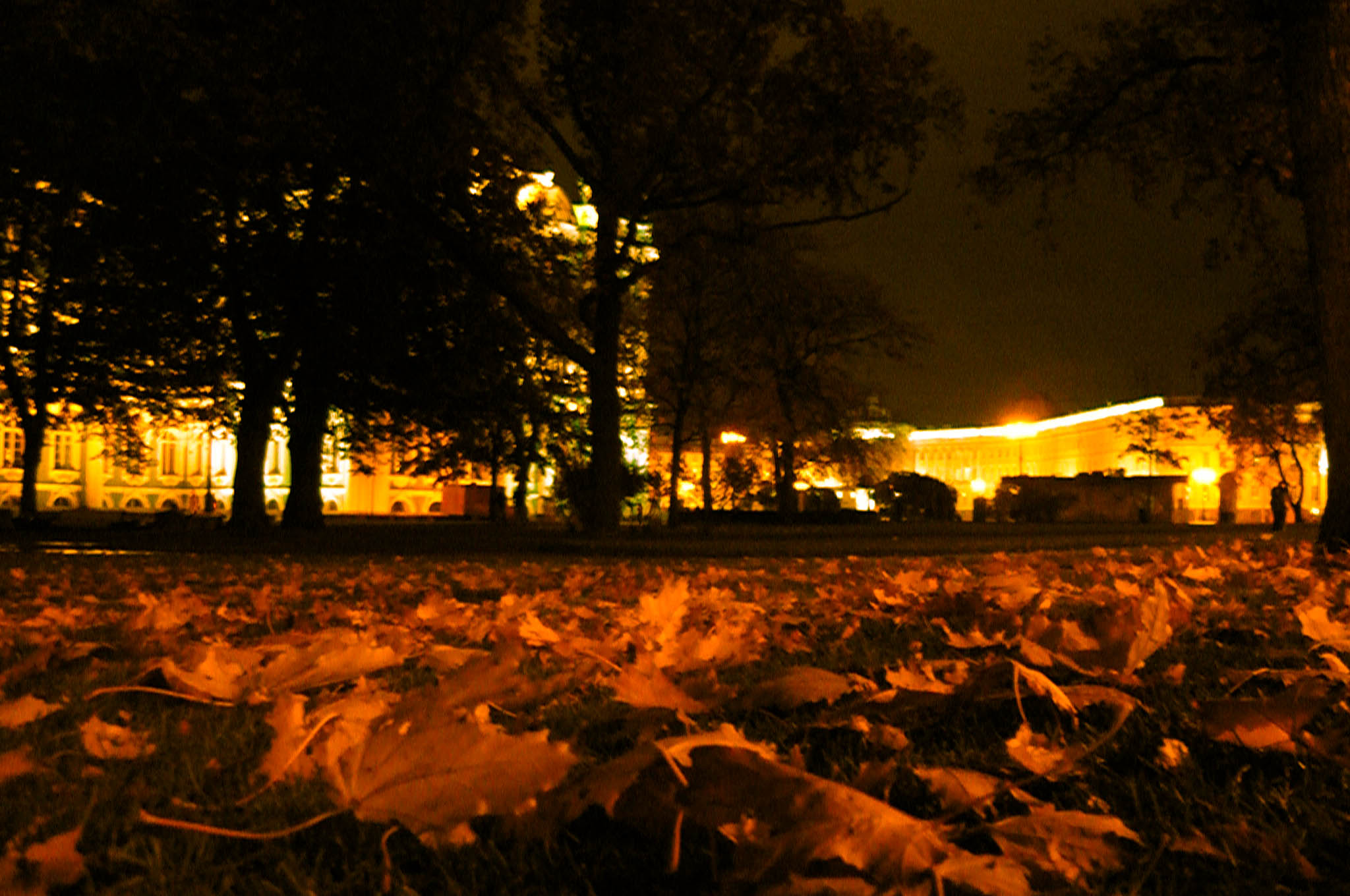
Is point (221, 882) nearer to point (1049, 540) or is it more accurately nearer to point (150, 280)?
point (1049, 540)

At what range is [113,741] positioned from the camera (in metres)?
1.98

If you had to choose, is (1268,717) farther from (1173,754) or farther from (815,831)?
(815,831)

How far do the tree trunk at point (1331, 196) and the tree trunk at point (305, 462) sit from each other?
706 inches

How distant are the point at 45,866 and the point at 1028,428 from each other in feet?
446

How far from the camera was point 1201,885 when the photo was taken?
47.8 inches

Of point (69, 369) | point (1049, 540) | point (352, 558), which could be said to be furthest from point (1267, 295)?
point (69, 369)

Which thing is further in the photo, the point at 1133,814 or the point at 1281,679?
the point at 1281,679

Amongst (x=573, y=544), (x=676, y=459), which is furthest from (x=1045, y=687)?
(x=676, y=459)

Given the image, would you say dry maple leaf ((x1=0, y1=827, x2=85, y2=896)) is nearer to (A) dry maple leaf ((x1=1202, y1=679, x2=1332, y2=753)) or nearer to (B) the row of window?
(A) dry maple leaf ((x1=1202, y1=679, x2=1332, y2=753))

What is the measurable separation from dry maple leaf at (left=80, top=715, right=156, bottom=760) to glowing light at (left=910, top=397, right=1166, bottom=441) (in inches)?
4125

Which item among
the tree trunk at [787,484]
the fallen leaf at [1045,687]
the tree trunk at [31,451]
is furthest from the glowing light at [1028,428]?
the fallen leaf at [1045,687]

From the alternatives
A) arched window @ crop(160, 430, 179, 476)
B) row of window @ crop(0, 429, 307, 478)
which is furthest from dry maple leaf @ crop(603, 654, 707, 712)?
arched window @ crop(160, 430, 179, 476)

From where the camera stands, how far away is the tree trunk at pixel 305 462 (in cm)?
2159

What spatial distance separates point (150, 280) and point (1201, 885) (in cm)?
2037
